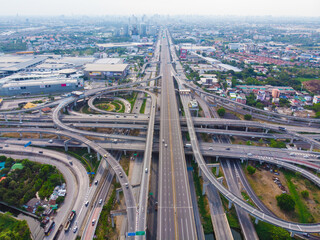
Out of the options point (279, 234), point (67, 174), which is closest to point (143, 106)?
point (67, 174)

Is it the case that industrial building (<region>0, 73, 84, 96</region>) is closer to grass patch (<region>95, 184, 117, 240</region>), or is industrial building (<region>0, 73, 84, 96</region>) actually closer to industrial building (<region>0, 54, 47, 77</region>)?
industrial building (<region>0, 54, 47, 77</region>)

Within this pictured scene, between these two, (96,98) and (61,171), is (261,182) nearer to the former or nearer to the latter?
(61,171)

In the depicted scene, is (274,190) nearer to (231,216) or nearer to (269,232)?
Result: (269,232)

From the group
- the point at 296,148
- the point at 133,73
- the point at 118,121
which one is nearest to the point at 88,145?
the point at 118,121

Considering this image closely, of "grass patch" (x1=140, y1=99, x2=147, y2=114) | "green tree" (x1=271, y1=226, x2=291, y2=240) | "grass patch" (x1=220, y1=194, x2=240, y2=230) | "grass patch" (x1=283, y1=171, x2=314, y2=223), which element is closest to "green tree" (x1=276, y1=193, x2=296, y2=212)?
"grass patch" (x1=283, y1=171, x2=314, y2=223)

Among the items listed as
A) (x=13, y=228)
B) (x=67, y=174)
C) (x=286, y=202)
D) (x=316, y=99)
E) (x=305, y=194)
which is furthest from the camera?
(x=316, y=99)

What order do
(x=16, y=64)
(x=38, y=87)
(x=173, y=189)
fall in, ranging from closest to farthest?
(x=173, y=189) < (x=38, y=87) < (x=16, y=64)

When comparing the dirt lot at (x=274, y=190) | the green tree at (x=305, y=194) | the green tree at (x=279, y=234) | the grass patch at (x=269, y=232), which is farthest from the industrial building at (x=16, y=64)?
the green tree at (x=305, y=194)
